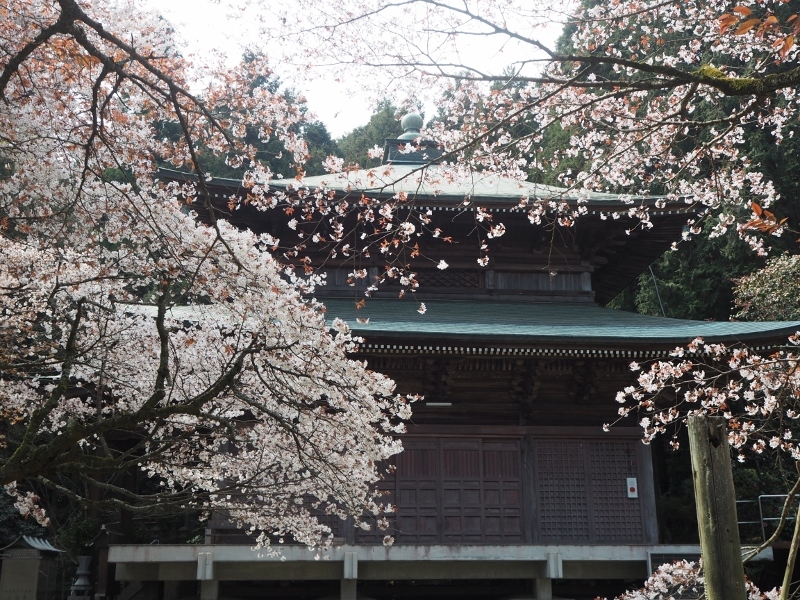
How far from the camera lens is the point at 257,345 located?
6.12m

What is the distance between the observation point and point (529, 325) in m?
11.2

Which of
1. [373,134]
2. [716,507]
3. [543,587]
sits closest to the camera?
[716,507]

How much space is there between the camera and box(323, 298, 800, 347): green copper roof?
10008 mm

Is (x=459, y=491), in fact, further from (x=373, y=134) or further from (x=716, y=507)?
(x=373, y=134)

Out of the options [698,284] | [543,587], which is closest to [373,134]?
[698,284]

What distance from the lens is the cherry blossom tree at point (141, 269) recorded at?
17.3 feet

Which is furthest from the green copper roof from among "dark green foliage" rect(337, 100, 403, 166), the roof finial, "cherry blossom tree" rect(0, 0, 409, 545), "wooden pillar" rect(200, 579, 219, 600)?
"dark green foliage" rect(337, 100, 403, 166)

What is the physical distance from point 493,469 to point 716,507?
291 inches

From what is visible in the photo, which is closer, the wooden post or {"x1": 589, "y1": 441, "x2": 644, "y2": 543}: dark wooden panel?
the wooden post

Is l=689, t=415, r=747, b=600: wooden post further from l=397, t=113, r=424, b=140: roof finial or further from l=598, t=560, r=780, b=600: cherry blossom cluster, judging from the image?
l=397, t=113, r=424, b=140: roof finial

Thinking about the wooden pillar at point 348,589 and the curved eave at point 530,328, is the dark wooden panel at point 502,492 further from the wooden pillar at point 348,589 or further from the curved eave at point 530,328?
the wooden pillar at point 348,589

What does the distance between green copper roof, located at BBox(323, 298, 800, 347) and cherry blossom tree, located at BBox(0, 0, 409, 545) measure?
7.62 feet

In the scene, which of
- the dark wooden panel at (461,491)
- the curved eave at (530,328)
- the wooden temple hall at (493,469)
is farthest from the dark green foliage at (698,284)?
the dark wooden panel at (461,491)

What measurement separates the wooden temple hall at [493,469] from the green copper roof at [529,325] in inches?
1.1
